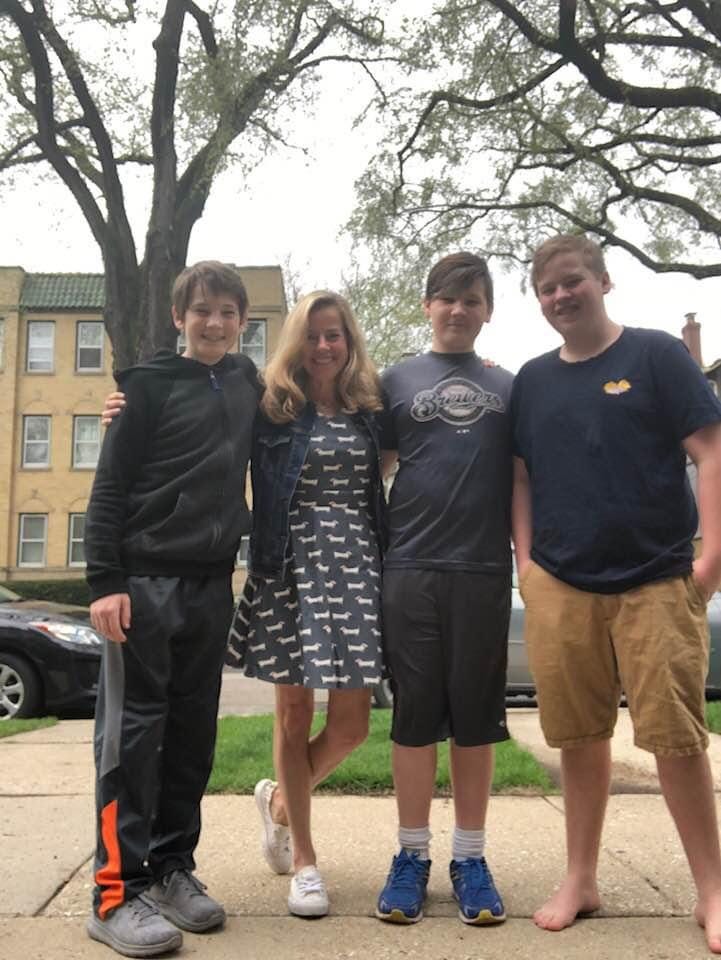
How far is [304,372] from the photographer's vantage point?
3314 mm

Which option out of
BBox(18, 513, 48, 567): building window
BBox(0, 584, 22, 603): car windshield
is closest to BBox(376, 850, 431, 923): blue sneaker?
BBox(0, 584, 22, 603): car windshield

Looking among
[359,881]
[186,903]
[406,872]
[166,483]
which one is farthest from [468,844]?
[166,483]

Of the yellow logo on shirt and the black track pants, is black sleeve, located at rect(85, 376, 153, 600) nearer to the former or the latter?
the black track pants

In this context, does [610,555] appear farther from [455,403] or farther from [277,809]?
[277,809]

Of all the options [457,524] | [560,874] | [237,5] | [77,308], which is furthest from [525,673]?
[77,308]

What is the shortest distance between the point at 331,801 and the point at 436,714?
5.65 feet

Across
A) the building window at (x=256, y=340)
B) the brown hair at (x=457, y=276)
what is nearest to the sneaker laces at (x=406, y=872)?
the brown hair at (x=457, y=276)

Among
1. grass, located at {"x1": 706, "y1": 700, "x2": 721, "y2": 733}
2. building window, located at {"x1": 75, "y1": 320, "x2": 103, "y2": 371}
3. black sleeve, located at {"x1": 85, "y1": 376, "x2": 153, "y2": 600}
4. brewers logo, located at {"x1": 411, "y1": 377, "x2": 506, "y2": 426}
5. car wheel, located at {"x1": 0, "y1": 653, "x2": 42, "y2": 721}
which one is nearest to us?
black sleeve, located at {"x1": 85, "y1": 376, "x2": 153, "y2": 600}

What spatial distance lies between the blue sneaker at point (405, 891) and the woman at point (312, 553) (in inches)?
8.4

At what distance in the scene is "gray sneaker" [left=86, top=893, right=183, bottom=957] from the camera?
257cm

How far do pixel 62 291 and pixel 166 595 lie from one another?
111 feet

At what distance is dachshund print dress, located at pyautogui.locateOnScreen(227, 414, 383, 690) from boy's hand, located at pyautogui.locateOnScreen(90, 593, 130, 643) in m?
0.46

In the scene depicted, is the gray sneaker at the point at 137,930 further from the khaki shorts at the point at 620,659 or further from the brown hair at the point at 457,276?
the brown hair at the point at 457,276

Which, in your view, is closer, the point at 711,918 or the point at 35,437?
the point at 711,918
